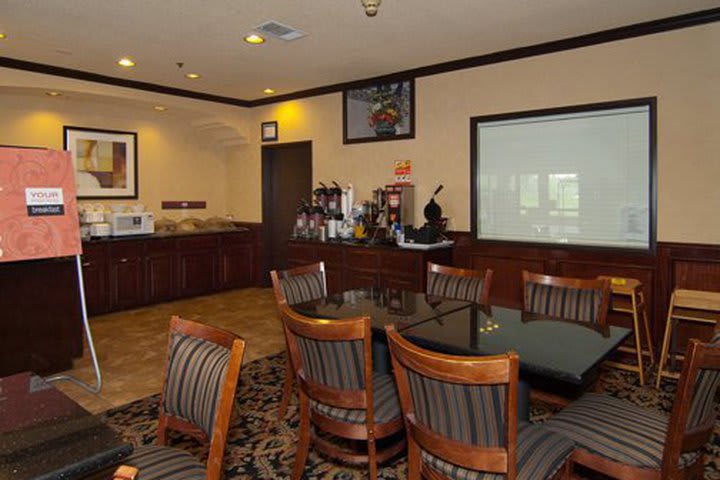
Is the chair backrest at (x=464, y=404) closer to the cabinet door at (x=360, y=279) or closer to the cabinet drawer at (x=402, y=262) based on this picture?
the cabinet drawer at (x=402, y=262)

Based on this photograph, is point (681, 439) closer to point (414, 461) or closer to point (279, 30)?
point (414, 461)

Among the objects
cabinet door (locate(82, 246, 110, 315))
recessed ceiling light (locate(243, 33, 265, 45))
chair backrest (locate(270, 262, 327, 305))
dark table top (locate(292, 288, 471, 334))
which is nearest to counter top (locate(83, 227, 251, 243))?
cabinet door (locate(82, 246, 110, 315))

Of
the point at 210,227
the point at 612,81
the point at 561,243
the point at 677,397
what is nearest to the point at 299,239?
the point at 210,227

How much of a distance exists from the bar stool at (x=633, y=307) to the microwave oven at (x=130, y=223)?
5.22 metres

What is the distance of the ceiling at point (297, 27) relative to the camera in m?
3.54

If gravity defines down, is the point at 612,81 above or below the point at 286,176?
above

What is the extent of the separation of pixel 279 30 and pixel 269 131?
2931mm

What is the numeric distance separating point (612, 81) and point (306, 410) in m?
3.65

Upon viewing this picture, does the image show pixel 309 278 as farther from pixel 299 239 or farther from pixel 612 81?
pixel 612 81

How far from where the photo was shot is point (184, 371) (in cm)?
177

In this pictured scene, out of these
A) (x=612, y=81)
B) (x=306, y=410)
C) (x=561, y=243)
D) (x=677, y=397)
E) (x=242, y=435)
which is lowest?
(x=242, y=435)

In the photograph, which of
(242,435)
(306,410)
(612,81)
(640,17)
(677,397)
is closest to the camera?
(677,397)

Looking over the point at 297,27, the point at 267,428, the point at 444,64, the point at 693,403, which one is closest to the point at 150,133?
the point at 297,27

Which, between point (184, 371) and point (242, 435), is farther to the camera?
point (242, 435)
